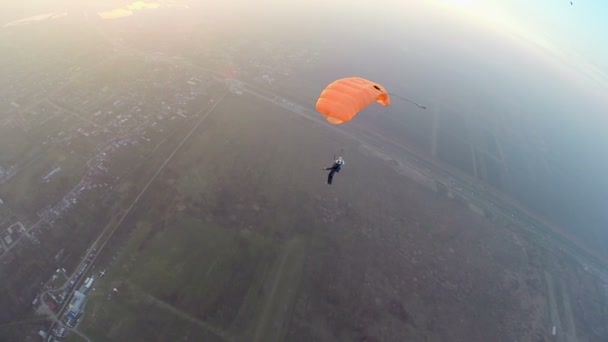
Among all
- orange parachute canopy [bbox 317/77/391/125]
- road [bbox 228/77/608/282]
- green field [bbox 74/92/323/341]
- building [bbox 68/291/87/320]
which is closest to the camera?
orange parachute canopy [bbox 317/77/391/125]

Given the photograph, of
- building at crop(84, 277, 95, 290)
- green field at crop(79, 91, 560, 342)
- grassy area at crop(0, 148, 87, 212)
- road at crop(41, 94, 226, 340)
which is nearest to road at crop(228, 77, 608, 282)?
green field at crop(79, 91, 560, 342)

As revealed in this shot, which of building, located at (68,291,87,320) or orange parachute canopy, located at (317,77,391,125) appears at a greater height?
orange parachute canopy, located at (317,77,391,125)

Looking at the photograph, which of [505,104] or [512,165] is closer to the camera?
[512,165]

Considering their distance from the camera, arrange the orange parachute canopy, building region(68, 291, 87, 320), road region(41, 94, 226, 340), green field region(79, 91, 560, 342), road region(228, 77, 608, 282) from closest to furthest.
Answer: the orange parachute canopy < building region(68, 291, 87, 320) < road region(41, 94, 226, 340) < green field region(79, 91, 560, 342) < road region(228, 77, 608, 282)

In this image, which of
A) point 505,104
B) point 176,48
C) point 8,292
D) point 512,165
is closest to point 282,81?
point 176,48

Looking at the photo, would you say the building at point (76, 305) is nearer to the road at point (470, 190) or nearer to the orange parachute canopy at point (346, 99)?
the orange parachute canopy at point (346, 99)

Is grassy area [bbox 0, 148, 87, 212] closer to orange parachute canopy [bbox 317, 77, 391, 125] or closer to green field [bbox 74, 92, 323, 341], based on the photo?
green field [bbox 74, 92, 323, 341]

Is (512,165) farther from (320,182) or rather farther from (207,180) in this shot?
(207,180)

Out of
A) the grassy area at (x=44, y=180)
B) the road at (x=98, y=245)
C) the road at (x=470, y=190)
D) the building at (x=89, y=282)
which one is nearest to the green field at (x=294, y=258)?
the road at (x=98, y=245)

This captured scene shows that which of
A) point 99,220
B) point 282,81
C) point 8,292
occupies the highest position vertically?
point 282,81
